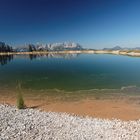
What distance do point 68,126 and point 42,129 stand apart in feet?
7.29

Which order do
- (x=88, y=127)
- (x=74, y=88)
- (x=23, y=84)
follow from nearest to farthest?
(x=88, y=127) → (x=74, y=88) → (x=23, y=84)

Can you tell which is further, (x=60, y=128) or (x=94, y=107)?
(x=94, y=107)

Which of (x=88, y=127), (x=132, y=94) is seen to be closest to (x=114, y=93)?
(x=132, y=94)

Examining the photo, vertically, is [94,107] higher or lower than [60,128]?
lower

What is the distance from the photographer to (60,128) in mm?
22172

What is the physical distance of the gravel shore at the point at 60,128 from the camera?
798 inches

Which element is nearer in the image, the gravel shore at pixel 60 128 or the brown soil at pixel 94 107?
the gravel shore at pixel 60 128

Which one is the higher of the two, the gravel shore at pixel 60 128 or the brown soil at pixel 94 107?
the gravel shore at pixel 60 128

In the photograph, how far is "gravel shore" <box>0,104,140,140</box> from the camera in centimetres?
2027

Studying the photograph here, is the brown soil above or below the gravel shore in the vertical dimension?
below

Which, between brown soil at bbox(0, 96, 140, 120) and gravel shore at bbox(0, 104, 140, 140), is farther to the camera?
brown soil at bbox(0, 96, 140, 120)

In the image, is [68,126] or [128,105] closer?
[68,126]

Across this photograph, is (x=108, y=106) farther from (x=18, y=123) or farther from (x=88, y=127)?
(x=18, y=123)

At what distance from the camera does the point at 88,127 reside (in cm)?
2259
